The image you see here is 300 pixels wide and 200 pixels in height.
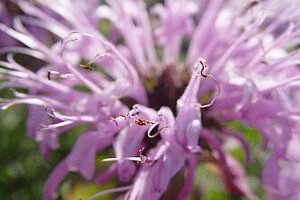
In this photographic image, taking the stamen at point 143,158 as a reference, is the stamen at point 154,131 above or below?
above

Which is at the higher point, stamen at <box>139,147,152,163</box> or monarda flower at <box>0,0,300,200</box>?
monarda flower at <box>0,0,300,200</box>

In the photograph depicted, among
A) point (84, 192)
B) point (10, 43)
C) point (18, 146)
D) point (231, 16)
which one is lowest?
point (84, 192)

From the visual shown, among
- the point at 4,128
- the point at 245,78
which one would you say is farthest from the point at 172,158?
the point at 4,128

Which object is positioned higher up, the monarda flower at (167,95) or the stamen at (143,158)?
the monarda flower at (167,95)

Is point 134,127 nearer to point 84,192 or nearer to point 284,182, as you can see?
point 84,192

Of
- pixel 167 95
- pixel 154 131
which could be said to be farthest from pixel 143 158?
pixel 167 95

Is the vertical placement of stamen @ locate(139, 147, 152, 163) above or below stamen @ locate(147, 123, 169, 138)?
below

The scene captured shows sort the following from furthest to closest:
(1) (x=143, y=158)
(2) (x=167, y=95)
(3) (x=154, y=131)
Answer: (2) (x=167, y=95) → (3) (x=154, y=131) → (1) (x=143, y=158)

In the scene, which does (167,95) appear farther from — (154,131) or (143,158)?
(143,158)
